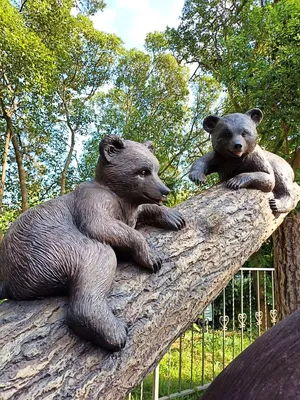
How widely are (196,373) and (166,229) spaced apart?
324 centimetres

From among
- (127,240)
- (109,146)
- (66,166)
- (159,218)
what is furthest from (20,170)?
(127,240)

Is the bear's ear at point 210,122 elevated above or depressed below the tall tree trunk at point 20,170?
below

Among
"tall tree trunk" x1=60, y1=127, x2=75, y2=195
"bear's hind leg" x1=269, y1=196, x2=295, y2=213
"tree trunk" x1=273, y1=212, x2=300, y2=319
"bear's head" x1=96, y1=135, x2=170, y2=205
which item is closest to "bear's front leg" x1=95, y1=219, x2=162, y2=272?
"bear's head" x1=96, y1=135, x2=170, y2=205

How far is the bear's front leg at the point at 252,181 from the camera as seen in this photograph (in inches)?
65.4

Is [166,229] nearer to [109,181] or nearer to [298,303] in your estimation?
[109,181]

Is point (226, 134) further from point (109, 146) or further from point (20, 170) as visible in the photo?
point (20, 170)

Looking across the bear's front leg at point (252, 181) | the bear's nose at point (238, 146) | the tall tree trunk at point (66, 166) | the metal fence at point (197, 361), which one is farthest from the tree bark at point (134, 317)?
the tall tree trunk at point (66, 166)

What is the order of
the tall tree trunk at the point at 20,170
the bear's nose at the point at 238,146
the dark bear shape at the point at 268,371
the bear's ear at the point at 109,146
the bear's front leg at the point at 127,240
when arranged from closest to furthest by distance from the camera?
the dark bear shape at the point at 268,371
the bear's front leg at the point at 127,240
the bear's ear at the point at 109,146
the bear's nose at the point at 238,146
the tall tree trunk at the point at 20,170

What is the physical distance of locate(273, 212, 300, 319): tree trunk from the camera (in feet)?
11.7

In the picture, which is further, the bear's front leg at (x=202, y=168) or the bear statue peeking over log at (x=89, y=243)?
the bear's front leg at (x=202, y=168)

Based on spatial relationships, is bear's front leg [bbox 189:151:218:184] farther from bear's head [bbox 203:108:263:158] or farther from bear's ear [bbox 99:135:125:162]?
bear's ear [bbox 99:135:125:162]

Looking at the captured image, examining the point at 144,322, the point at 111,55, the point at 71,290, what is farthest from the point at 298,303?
the point at 111,55

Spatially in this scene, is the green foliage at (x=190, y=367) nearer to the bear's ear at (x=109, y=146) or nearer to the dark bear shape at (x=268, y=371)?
the bear's ear at (x=109, y=146)

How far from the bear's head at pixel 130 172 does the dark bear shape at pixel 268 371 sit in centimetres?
53
